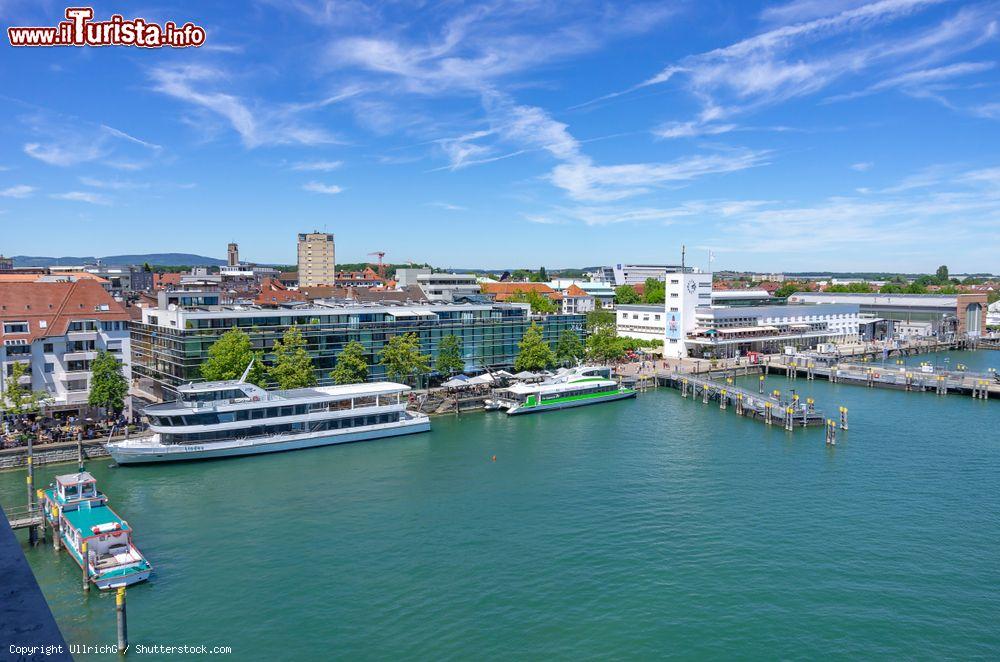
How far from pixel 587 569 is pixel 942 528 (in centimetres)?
1457

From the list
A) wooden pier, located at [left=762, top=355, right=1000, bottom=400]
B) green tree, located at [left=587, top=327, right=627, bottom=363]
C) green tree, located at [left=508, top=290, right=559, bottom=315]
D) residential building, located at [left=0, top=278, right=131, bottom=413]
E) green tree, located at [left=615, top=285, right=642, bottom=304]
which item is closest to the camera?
residential building, located at [left=0, top=278, right=131, bottom=413]

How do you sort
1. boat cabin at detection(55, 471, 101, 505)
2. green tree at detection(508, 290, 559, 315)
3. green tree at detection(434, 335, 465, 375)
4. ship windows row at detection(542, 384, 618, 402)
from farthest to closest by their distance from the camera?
green tree at detection(508, 290, 559, 315)
green tree at detection(434, 335, 465, 375)
ship windows row at detection(542, 384, 618, 402)
boat cabin at detection(55, 471, 101, 505)

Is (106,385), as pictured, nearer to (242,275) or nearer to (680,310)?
(680,310)

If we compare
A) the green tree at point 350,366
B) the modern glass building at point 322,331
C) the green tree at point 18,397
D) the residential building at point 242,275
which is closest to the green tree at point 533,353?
the modern glass building at point 322,331

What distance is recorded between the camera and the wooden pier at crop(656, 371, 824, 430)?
150ft

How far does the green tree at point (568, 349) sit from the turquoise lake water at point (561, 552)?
2142 cm

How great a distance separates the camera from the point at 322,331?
48.9 m

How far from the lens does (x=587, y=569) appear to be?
22984 millimetres

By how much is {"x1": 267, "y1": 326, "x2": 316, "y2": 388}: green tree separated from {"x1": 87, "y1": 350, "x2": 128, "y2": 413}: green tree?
9.08 meters

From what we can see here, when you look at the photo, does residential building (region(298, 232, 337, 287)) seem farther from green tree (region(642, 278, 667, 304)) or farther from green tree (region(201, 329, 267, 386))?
green tree (region(201, 329, 267, 386))

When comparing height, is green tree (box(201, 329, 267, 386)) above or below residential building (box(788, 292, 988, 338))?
below

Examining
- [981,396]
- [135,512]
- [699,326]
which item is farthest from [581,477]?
[699,326]

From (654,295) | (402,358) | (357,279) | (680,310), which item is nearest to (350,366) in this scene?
(402,358)

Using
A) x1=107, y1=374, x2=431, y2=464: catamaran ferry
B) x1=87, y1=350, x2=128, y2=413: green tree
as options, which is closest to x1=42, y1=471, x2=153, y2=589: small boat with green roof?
x1=107, y1=374, x2=431, y2=464: catamaran ferry
